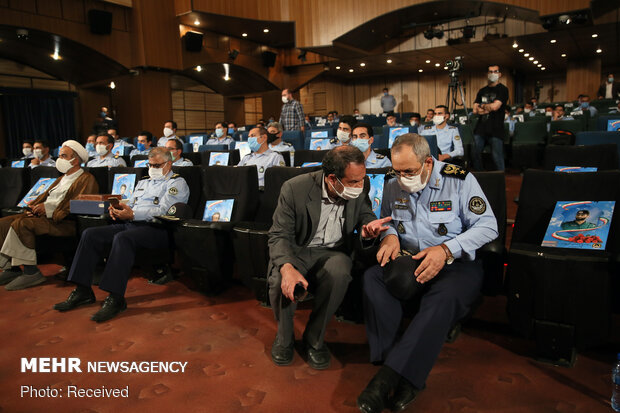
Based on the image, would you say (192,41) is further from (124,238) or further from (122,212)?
(124,238)

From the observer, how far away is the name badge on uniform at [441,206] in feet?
6.31

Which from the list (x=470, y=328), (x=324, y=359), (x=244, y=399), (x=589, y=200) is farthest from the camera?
(x=470, y=328)

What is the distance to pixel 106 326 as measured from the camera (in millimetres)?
2482

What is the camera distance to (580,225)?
199 cm

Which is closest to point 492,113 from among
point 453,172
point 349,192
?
point 453,172

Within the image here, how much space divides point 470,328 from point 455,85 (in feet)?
10.1

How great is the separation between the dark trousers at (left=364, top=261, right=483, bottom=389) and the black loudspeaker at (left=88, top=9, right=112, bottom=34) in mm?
10331

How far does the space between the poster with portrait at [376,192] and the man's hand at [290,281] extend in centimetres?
98

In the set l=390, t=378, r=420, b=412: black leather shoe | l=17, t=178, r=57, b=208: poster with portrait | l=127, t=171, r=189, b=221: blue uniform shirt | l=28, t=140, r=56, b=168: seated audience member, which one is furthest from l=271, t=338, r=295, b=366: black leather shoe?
l=28, t=140, r=56, b=168: seated audience member

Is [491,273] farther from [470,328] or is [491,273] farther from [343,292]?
[343,292]

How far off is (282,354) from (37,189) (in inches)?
126

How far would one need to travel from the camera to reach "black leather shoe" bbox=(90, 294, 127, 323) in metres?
2.54

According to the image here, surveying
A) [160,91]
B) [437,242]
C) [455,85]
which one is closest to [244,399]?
[437,242]

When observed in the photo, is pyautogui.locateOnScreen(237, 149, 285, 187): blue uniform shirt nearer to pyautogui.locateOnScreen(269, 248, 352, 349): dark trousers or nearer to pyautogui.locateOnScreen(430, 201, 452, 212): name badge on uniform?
pyautogui.locateOnScreen(269, 248, 352, 349): dark trousers
